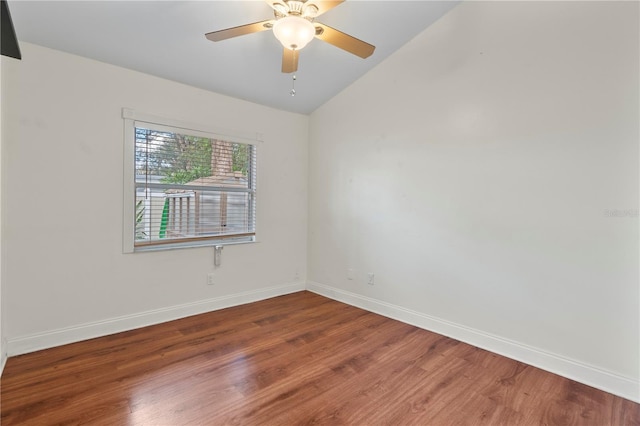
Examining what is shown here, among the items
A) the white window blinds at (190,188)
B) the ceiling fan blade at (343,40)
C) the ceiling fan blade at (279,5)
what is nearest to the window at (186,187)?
the white window blinds at (190,188)

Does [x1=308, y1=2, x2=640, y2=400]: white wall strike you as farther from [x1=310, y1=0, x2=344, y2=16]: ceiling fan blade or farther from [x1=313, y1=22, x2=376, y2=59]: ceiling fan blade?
[x1=310, y1=0, x2=344, y2=16]: ceiling fan blade

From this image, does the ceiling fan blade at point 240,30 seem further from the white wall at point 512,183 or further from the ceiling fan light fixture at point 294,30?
the white wall at point 512,183

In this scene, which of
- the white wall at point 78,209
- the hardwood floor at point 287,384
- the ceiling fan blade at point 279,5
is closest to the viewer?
the hardwood floor at point 287,384

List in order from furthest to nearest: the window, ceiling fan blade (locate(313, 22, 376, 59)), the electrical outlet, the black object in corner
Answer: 1. the electrical outlet
2. the window
3. ceiling fan blade (locate(313, 22, 376, 59))
4. the black object in corner

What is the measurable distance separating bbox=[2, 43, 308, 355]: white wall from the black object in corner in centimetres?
110

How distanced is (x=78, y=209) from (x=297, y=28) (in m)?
2.29

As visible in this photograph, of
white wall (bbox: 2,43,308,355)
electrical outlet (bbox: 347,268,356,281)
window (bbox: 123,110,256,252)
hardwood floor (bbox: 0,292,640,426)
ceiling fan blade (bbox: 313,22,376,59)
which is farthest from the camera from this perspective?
electrical outlet (bbox: 347,268,356,281)

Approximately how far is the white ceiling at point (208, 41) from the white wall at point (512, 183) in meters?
0.33

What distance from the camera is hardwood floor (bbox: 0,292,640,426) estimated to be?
1.76 meters

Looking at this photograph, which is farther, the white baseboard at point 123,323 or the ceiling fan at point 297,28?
the white baseboard at point 123,323

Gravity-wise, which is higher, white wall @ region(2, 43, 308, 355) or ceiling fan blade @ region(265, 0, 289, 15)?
ceiling fan blade @ region(265, 0, 289, 15)

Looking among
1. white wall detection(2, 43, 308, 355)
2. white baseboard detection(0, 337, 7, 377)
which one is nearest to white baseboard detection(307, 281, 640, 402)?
white wall detection(2, 43, 308, 355)

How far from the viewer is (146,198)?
9.77ft

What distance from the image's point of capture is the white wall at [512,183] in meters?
2.06
